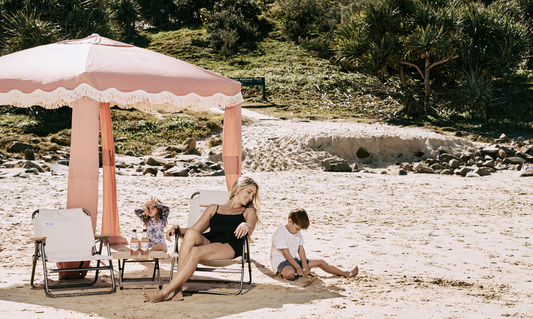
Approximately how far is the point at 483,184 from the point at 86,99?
9867 mm

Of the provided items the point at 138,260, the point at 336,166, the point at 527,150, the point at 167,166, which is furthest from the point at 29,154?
the point at 527,150

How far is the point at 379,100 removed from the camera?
25.5 m

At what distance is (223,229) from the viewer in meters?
5.65

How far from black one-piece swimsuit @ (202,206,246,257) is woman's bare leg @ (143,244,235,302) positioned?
72 mm

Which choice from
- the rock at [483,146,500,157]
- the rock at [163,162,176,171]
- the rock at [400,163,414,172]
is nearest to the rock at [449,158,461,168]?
the rock at [400,163,414,172]

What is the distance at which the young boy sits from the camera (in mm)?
5977

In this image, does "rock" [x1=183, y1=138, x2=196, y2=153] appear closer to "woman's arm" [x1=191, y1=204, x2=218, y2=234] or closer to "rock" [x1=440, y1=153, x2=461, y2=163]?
"rock" [x1=440, y1=153, x2=461, y2=163]

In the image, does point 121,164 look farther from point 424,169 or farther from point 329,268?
point 329,268

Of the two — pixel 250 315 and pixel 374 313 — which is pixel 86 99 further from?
pixel 374 313

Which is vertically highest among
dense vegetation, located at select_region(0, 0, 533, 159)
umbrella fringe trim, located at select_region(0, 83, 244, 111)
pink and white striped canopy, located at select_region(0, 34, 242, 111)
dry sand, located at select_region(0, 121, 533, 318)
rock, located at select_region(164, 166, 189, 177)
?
dense vegetation, located at select_region(0, 0, 533, 159)

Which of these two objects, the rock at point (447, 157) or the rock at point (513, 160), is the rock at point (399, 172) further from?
the rock at point (513, 160)

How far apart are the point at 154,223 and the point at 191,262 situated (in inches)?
43.4

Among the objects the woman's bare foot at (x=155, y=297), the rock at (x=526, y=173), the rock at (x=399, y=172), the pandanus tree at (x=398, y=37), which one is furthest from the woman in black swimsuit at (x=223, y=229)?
the pandanus tree at (x=398, y=37)

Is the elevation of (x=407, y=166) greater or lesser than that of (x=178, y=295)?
greater
